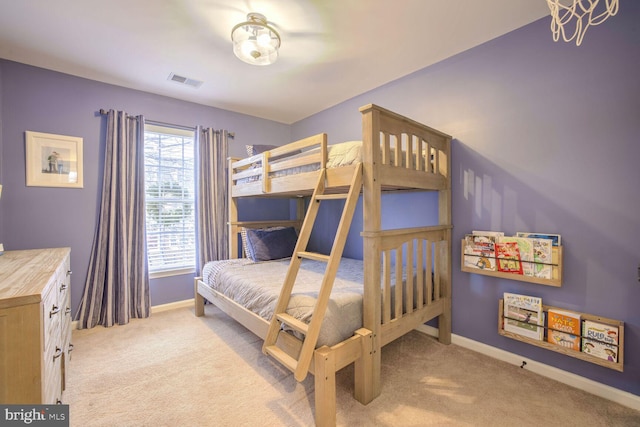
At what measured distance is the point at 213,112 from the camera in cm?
358

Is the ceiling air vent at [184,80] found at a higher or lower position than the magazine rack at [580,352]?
higher

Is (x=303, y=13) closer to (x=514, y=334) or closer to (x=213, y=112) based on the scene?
(x=213, y=112)

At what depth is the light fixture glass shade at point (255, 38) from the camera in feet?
6.34

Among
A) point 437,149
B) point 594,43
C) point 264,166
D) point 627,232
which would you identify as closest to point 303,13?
point 264,166

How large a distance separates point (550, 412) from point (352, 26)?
283 centimetres

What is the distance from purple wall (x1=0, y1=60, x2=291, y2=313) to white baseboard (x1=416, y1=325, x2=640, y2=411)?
328 cm

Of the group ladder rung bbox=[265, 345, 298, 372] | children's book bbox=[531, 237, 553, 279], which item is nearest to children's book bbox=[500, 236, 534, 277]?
children's book bbox=[531, 237, 553, 279]

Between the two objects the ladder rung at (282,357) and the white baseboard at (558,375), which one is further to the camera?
the white baseboard at (558,375)

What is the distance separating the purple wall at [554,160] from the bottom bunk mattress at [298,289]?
116cm

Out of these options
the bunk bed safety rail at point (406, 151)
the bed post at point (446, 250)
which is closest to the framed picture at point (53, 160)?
the bunk bed safety rail at point (406, 151)

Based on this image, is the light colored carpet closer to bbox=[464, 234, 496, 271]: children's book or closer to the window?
bbox=[464, 234, 496, 271]: children's book

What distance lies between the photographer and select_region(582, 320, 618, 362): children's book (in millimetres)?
1673

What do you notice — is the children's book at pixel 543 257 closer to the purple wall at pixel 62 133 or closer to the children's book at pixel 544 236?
the children's book at pixel 544 236

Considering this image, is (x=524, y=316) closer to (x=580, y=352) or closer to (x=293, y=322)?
(x=580, y=352)
